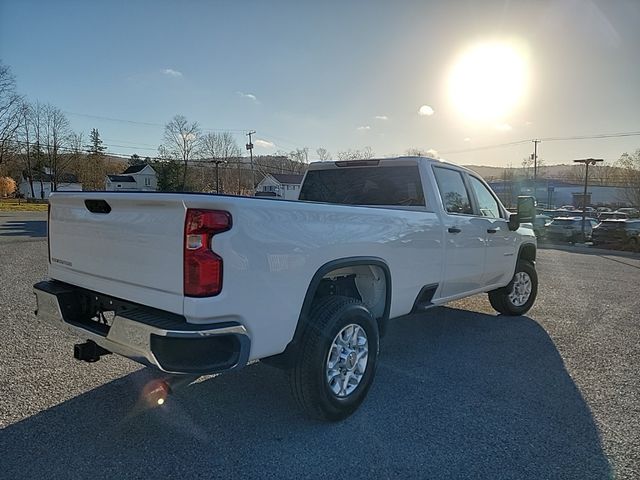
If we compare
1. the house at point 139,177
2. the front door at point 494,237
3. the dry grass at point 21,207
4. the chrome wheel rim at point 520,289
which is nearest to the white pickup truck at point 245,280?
the front door at point 494,237

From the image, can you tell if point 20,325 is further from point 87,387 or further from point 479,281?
point 479,281

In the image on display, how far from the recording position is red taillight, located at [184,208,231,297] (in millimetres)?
2256

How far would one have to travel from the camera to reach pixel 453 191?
4820mm

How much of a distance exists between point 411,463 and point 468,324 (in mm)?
3456

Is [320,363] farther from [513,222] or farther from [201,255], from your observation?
[513,222]

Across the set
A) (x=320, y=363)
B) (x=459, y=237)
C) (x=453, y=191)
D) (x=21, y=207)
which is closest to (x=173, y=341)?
(x=320, y=363)

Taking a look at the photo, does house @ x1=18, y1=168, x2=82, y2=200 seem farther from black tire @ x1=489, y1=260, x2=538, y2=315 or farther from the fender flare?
the fender flare

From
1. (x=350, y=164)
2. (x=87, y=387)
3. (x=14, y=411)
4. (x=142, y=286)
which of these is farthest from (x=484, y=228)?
(x=14, y=411)

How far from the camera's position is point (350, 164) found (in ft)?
16.1

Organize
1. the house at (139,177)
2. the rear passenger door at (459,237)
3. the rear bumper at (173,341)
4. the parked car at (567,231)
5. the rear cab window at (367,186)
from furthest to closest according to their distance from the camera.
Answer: the house at (139,177)
the parked car at (567,231)
the rear cab window at (367,186)
the rear passenger door at (459,237)
the rear bumper at (173,341)

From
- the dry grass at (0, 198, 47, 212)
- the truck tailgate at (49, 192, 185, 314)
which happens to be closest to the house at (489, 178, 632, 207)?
the dry grass at (0, 198, 47, 212)

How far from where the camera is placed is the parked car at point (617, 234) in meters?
19.6

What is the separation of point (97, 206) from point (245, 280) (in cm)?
123

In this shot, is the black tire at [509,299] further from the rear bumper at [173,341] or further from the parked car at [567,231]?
the parked car at [567,231]
